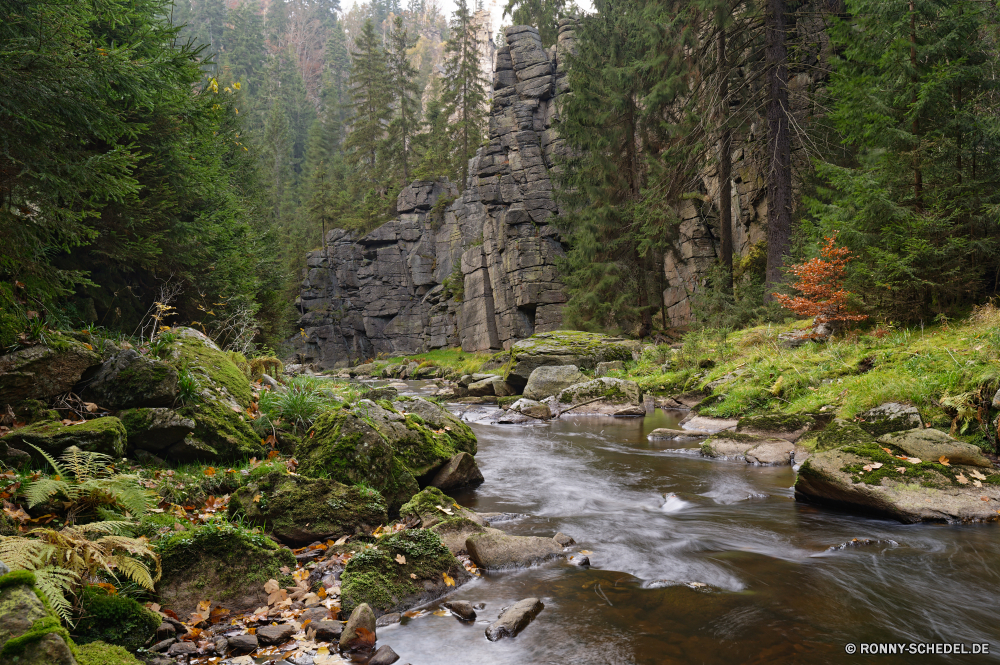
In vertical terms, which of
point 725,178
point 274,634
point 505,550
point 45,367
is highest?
point 725,178

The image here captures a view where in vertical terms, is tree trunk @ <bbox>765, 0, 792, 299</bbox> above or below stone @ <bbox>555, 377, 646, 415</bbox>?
above

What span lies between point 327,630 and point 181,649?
0.83 metres

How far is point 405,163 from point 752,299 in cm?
3978

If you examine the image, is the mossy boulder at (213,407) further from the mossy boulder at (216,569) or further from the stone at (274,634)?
the stone at (274,634)

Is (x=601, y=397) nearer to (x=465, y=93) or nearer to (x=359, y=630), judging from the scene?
(x=359, y=630)

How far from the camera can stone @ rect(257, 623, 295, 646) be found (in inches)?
124

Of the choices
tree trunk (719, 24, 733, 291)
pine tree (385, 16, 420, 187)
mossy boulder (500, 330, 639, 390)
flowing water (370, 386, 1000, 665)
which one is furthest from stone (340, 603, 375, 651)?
pine tree (385, 16, 420, 187)

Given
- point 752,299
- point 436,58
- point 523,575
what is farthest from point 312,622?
point 436,58

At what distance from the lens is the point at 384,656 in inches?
123

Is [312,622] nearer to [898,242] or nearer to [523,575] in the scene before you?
[523,575]

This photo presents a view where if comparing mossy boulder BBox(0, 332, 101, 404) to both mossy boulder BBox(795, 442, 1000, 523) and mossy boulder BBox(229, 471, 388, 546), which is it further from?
mossy boulder BBox(795, 442, 1000, 523)

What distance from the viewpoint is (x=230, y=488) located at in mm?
5395

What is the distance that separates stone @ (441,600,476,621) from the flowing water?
7 centimetres

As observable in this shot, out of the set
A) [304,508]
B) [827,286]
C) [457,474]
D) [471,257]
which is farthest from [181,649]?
[471,257]
